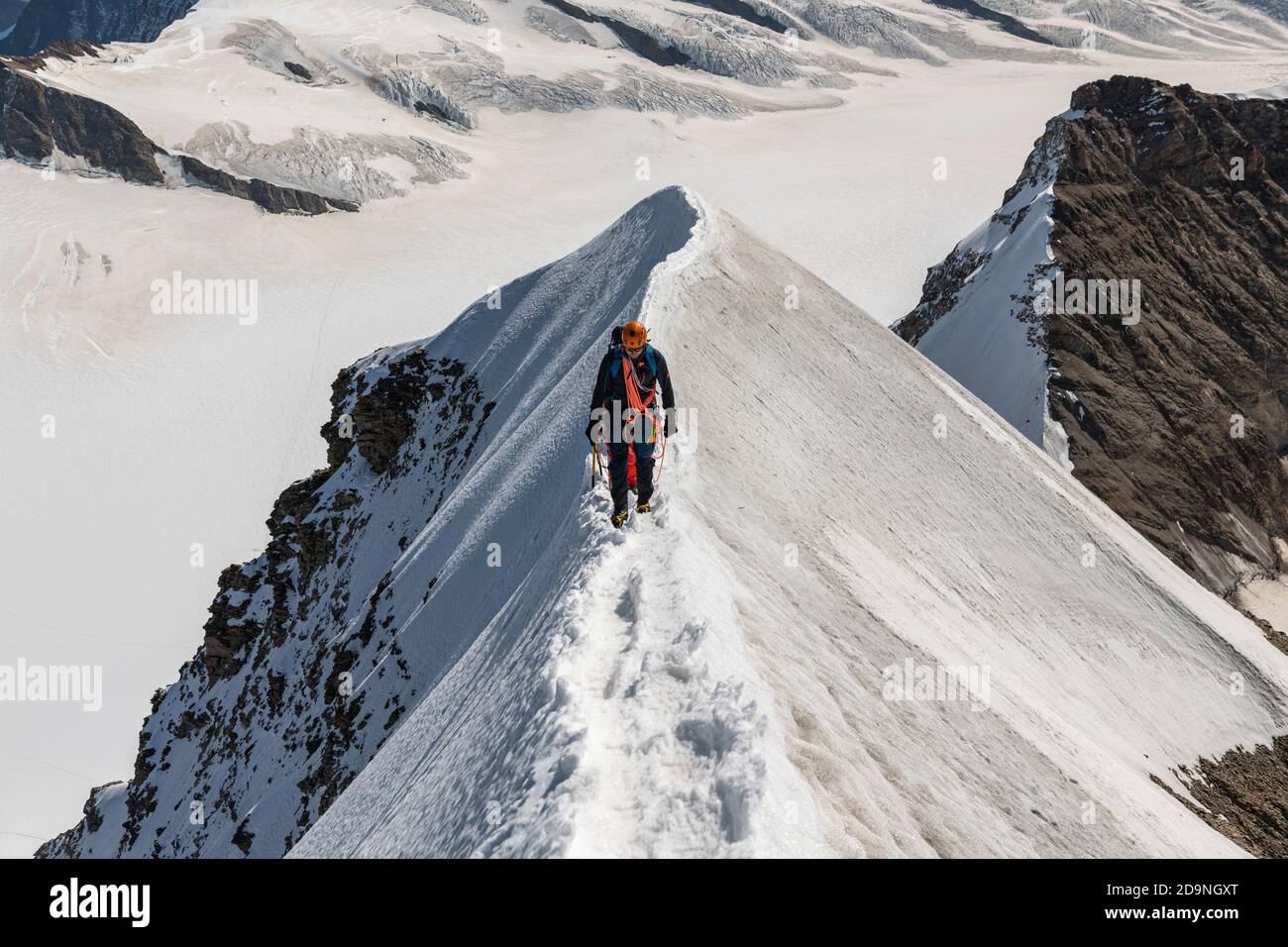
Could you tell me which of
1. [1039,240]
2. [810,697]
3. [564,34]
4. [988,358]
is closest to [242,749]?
[810,697]

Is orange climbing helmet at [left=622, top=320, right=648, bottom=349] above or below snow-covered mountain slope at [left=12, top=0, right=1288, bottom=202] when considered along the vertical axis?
below

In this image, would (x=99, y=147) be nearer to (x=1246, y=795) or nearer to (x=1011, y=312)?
(x=1011, y=312)

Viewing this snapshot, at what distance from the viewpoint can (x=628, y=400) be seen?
30.8 feet

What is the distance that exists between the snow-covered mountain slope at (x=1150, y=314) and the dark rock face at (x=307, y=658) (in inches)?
814

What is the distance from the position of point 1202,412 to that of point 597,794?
1271 inches

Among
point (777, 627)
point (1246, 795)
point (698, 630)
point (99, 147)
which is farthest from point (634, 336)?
point (99, 147)

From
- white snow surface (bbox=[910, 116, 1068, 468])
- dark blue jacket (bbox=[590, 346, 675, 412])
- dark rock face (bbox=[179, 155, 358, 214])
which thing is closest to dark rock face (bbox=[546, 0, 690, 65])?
dark rock face (bbox=[179, 155, 358, 214])

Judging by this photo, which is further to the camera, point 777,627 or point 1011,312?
point 1011,312

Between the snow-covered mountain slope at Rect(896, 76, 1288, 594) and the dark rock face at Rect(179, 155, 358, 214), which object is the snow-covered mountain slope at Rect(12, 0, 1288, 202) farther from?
the snow-covered mountain slope at Rect(896, 76, 1288, 594)

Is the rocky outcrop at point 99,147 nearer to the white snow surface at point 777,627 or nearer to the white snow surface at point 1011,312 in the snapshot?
the white snow surface at point 1011,312

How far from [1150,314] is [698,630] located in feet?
106

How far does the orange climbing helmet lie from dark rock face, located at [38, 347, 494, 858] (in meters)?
8.81

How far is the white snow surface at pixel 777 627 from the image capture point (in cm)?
635

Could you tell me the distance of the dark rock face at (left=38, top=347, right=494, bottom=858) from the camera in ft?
58.5
